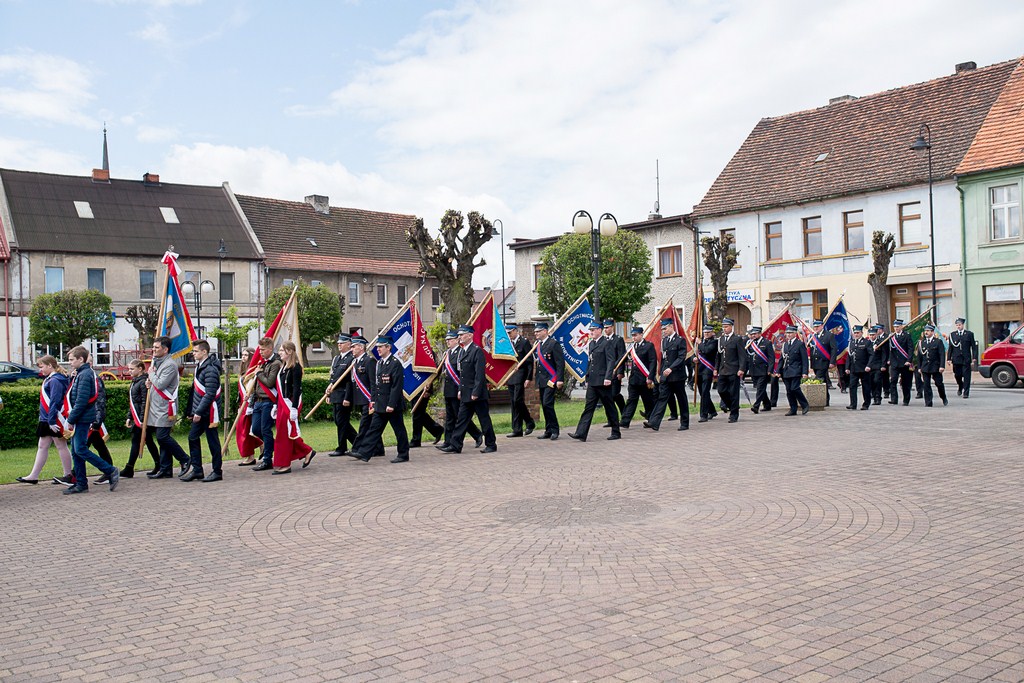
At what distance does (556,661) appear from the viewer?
4.80m

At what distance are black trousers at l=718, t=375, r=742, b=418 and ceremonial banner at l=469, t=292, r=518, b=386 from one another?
4328 millimetres

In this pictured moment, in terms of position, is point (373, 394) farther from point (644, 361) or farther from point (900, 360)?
point (900, 360)

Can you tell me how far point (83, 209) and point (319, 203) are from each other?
1528 cm

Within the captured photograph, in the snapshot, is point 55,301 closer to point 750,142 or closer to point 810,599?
point 750,142

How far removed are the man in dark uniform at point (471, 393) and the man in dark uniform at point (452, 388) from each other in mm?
118

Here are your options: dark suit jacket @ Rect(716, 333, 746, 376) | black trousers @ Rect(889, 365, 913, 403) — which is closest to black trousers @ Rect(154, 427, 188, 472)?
dark suit jacket @ Rect(716, 333, 746, 376)

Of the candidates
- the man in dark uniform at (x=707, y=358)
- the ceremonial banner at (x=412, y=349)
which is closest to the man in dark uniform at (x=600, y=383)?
the ceremonial banner at (x=412, y=349)

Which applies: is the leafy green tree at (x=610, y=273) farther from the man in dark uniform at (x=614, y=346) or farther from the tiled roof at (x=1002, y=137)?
the man in dark uniform at (x=614, y=346)

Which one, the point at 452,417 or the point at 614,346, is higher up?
the point at 614,346

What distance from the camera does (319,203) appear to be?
61688mm

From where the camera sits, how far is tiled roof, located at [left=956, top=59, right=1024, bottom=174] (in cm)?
3238

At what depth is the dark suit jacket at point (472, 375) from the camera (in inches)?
535

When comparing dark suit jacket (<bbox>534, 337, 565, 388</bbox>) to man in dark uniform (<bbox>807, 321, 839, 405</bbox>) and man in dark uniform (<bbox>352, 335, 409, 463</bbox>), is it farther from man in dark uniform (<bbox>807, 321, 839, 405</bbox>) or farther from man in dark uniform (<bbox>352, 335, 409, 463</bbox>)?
man in dark uniform (<bbox>807, 321, 839, 405</bbox>)

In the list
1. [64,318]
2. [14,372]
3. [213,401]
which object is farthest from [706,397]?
[64,318]
